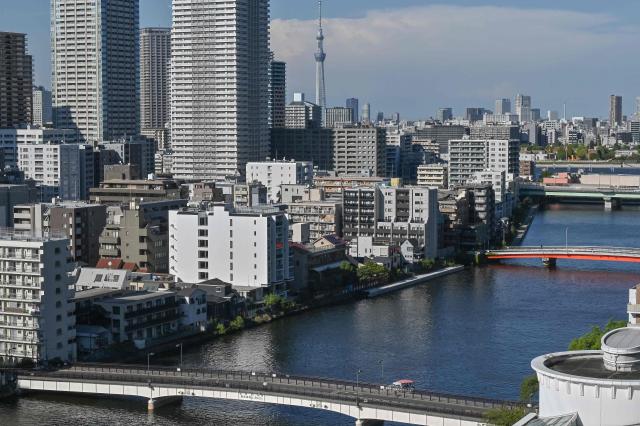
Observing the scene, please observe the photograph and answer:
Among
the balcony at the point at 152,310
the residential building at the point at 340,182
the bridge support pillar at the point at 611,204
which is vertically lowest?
the balcony at the point at 152,310

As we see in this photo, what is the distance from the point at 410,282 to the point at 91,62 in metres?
23.0

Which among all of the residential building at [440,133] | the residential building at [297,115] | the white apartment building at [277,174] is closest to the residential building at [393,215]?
the white apartment building at [277,174]

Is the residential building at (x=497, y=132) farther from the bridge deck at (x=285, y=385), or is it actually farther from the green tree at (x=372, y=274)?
the bridge deck at (x=285, y=385)

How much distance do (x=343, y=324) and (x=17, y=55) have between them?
26.5 meters

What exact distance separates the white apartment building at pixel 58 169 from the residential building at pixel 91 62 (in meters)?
9.51

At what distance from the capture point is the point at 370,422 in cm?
1140

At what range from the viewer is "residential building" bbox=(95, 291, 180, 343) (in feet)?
50.7

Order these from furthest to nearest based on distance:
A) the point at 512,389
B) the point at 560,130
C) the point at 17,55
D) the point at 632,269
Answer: the point at 560,130, the point at 17,55, the point at 632,269, the point at 512,389

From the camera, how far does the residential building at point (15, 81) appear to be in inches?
1571

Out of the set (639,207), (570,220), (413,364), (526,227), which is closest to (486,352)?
(413,364)

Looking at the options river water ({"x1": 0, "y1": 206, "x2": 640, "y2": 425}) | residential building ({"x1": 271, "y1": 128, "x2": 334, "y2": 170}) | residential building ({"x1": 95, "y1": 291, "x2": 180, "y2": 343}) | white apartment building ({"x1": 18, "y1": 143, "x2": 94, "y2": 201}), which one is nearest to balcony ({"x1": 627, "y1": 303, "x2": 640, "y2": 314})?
river water ({"x1": 0, "y1": 206, "x2": 640, "y2": 425})

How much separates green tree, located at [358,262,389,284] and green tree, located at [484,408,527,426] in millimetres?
11379

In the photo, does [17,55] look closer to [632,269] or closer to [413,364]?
[632,269]

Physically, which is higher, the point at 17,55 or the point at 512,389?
the point at 17,55
